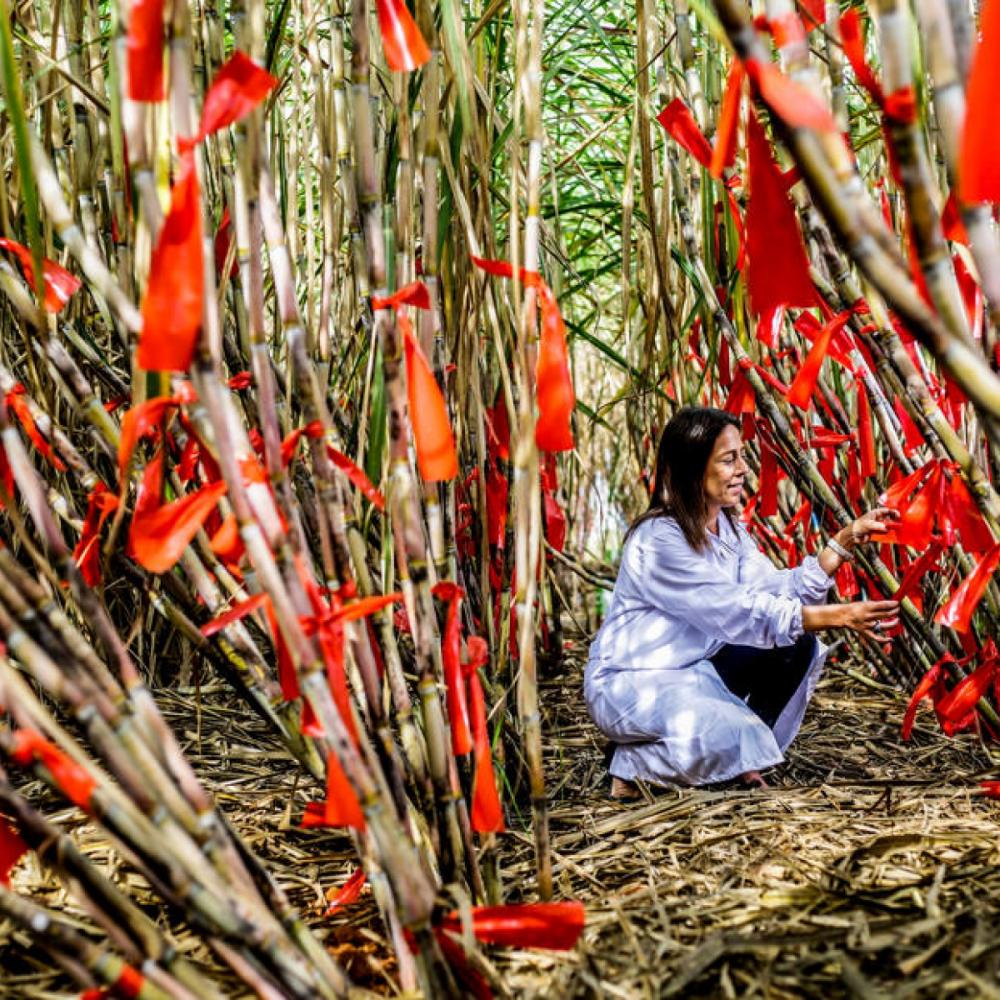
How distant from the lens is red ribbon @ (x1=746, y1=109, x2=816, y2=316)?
0.66 m

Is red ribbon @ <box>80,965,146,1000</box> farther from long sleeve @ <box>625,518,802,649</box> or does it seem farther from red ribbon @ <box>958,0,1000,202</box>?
long sleeve @ <box>625,518,802,649</box>

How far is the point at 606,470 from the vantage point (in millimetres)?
3707

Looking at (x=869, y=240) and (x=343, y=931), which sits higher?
(x=869, y=240)

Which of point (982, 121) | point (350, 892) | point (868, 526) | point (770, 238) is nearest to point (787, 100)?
point (982, 121)

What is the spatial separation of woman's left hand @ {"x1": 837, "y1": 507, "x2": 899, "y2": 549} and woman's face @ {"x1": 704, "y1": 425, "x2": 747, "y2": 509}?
0.81ft

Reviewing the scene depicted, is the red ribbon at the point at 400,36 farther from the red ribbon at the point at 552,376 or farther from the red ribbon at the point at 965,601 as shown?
the red ribbon at the point at 965,601

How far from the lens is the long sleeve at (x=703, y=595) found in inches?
56.7

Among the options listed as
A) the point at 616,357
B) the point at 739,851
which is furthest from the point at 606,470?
the point at 739,851

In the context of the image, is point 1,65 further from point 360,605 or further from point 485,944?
point 485,944

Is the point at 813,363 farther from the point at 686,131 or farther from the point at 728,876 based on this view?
the point at 728,876

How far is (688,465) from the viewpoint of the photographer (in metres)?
1.57

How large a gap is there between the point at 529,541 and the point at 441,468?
0.26 ft

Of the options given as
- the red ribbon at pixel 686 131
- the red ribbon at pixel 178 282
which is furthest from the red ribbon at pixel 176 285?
the red ribbon at pixel 686 131

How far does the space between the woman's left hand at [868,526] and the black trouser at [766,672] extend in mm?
310
